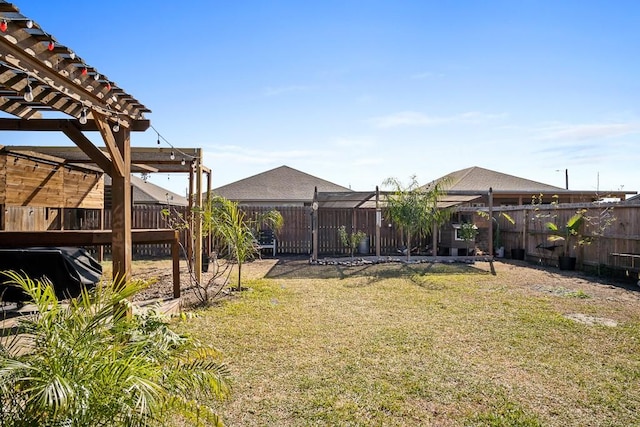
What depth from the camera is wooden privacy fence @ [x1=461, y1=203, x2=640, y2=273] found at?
8.44m

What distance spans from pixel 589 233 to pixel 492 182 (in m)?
9.96

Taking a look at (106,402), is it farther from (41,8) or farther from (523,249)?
(523,249)

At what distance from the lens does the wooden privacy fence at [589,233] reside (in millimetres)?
8438

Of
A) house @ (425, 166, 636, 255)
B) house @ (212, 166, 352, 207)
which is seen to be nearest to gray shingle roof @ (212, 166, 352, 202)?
house @ (212, 166, 352, 207)

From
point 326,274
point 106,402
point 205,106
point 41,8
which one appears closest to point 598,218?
point 326,274

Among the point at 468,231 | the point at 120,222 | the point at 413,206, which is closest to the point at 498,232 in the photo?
the point at 468,231

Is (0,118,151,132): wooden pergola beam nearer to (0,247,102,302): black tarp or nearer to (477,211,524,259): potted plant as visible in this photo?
(0,247,102,302): black tarp

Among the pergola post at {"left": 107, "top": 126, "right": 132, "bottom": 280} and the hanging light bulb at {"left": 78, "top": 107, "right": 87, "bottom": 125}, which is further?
the pergola post at {"left": 107, "top": 126, "right": 132, "bottom": 280}

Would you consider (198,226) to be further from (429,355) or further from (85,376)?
(85,376)

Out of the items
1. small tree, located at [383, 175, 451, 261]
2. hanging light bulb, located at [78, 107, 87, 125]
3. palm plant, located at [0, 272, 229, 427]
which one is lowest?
palm plant, located at [0, 272, 229, 427]

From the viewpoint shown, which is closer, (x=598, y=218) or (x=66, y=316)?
(x=66, y=316)

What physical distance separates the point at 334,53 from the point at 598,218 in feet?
23.9

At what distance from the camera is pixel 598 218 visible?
9.38 meters

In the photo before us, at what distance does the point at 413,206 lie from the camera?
11.1m
